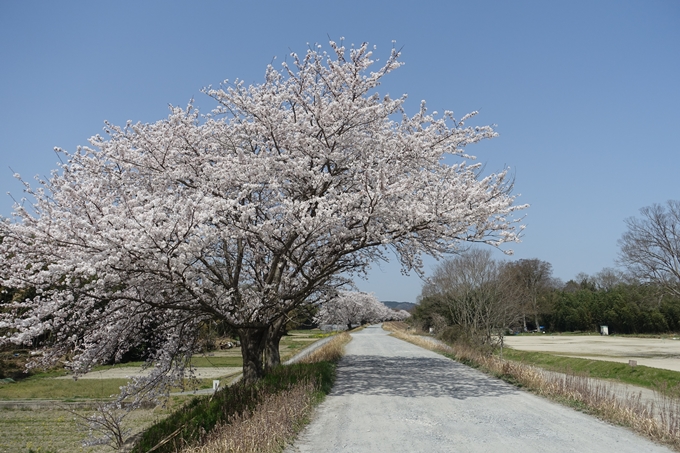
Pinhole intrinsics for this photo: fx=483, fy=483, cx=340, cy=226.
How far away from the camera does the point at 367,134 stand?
12453 mm

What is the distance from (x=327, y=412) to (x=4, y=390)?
2135cm

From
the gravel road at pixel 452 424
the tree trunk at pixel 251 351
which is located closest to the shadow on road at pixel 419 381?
the gravel road at pixel 452 424

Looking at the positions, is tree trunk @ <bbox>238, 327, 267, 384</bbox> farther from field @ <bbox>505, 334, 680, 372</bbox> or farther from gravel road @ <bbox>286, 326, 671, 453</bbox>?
field @ <bbox>505, 334, 680, 372</bbox>

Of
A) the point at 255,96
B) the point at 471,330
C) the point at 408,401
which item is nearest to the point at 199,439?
the point at 408,401

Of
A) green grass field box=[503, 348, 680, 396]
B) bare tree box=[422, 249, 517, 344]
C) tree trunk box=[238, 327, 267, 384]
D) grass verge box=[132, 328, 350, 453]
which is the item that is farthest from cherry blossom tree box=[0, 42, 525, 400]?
bare tree box=[422, 249, 517, 344]

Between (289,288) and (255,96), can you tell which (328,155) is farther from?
(289,288)

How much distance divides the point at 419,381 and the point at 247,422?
774 cm

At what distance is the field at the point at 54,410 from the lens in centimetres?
1334

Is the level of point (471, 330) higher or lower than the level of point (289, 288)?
lower

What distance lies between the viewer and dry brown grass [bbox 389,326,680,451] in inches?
272

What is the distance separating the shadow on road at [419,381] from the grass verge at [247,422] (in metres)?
1.84

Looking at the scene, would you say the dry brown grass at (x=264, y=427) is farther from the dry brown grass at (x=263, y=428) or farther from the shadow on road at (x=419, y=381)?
the shadow on road at (x=419, y=381)

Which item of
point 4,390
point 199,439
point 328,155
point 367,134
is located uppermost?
point 367,134

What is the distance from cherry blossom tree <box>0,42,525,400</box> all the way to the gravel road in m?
Answer: 3.12
